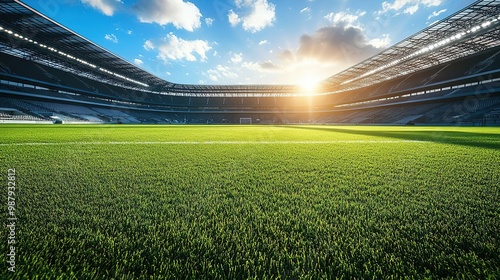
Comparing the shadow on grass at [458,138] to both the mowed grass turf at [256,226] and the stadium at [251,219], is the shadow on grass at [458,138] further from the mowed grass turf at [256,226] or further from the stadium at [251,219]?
the mowed grass turf at [256,226]

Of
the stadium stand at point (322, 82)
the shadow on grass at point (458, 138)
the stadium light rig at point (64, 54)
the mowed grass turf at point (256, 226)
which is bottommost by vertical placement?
the mowed grass turf at point (256, 226)

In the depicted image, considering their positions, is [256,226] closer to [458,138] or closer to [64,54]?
[458,138]

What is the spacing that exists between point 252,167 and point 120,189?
1694 millimetres

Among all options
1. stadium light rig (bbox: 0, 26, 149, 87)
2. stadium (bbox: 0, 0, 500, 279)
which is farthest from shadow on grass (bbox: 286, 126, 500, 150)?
stadium light rig (bbox: 0, 26, 149, 87)

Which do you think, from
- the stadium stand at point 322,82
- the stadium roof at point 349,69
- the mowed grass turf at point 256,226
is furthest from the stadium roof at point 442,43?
the mowed grass turf at point 256,226

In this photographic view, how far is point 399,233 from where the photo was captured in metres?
1.19

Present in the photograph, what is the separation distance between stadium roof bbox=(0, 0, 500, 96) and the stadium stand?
4.5 inches

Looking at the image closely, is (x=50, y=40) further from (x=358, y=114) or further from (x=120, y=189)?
(x=358, y=114)

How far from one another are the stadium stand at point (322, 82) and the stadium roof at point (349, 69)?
115 millimetres

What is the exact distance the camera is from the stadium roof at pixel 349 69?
20.0 metres

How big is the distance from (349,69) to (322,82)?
11655mm

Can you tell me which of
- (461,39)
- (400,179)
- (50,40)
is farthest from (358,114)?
(50,40)

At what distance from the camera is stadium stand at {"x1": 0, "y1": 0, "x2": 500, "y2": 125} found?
23312mm

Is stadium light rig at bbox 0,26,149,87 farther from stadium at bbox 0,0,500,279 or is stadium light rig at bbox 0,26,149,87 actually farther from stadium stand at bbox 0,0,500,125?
stadium at bbox 0,0,500,279
